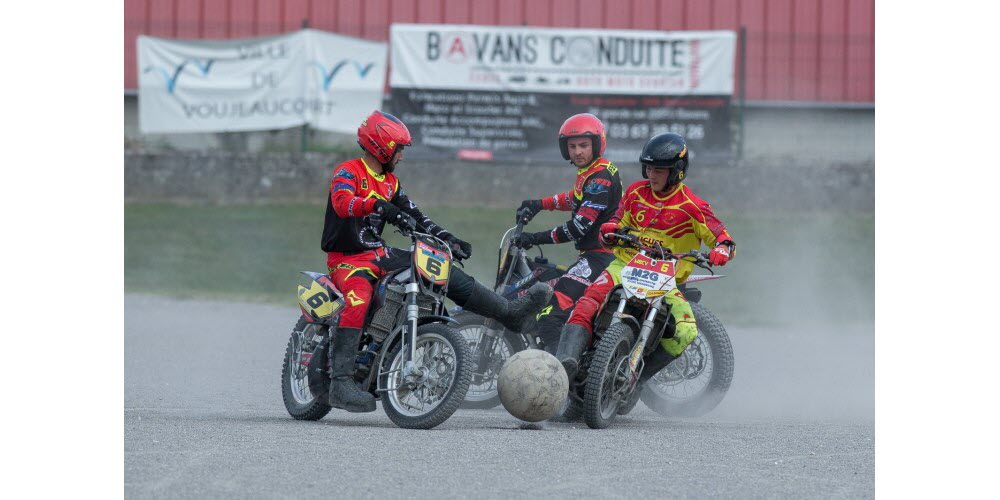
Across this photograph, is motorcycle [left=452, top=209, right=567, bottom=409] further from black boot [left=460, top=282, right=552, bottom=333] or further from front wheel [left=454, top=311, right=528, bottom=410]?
black boot [left=460, top=282, right=552, bottom=333]

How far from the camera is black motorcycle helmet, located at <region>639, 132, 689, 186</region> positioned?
8742mm

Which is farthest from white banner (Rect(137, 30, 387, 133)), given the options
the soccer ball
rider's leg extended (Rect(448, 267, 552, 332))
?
the soccer ball

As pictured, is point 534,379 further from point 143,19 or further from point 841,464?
point 143,19

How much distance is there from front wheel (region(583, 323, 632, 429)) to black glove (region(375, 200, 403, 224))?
1.43 metres

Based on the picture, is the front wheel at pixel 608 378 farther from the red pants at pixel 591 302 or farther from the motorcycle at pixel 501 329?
the motorcycle at pixel 501 329

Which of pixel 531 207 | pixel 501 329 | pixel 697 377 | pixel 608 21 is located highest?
pixel 608 21

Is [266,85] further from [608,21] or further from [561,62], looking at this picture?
[608,21]

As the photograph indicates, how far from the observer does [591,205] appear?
9.29 m

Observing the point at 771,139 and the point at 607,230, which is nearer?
the point at 607,230

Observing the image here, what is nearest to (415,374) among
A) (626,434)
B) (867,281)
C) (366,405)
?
(366,405)

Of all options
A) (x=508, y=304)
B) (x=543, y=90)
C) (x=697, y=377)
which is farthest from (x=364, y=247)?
(x=543, y=90)

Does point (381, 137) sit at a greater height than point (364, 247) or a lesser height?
greater

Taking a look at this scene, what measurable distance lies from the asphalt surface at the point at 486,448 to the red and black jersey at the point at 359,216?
1114 millimetres

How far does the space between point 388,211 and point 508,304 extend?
3.96 feet
